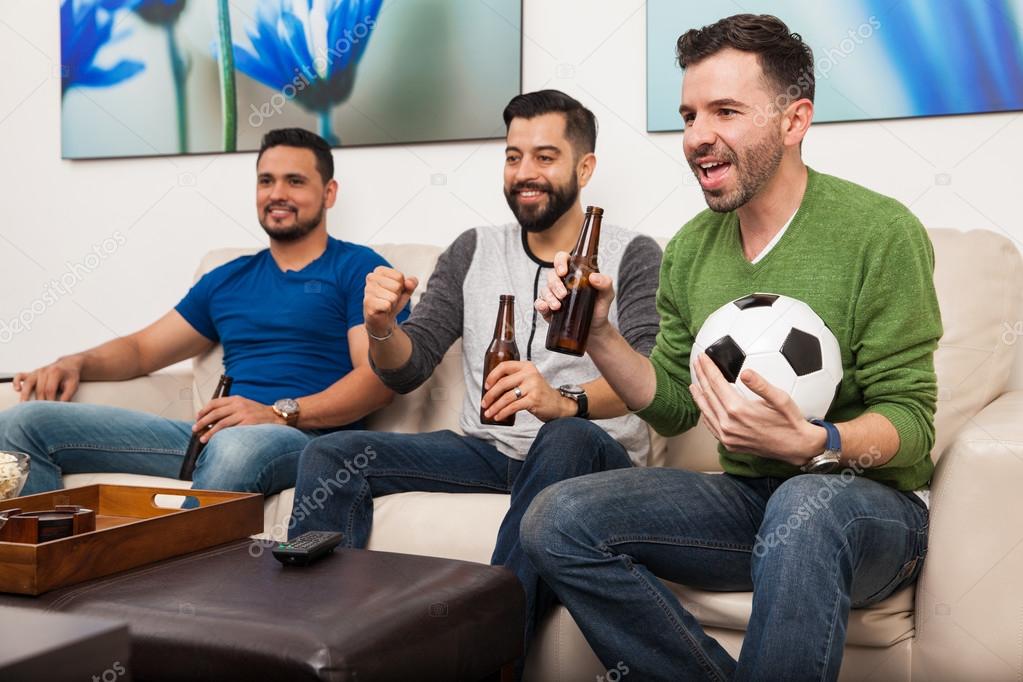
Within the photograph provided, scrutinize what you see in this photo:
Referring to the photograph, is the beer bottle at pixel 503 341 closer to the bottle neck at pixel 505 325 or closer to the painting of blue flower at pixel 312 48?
the bottle neck at pixel 505 325

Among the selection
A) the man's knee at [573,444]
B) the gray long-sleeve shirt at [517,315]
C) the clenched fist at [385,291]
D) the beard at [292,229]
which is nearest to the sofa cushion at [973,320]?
the gray long-sleeve shirt at [517,315]

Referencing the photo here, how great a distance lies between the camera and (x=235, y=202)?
3150 mm

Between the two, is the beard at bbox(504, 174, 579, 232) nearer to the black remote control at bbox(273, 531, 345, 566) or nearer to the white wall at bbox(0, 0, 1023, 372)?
the white wall at bbox(0, 0, 1023, 372)

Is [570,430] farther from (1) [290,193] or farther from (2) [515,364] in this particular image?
(1) [290,193]

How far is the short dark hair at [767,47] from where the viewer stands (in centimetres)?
165

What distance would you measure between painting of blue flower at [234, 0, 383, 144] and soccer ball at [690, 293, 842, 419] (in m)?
1.75

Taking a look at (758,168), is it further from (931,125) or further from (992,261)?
(931,125)

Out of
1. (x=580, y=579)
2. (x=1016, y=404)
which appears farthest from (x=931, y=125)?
(x=580, y=579)

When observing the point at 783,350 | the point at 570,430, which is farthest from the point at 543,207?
the point at 783,350

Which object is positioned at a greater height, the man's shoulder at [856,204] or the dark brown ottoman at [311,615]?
the man's shoulder at [856,204]

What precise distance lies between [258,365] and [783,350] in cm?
150

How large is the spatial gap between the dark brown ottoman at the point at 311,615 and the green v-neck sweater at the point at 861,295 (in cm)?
51

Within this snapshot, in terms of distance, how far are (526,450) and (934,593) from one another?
0.84 meters

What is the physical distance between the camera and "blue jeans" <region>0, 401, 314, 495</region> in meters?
2.15
